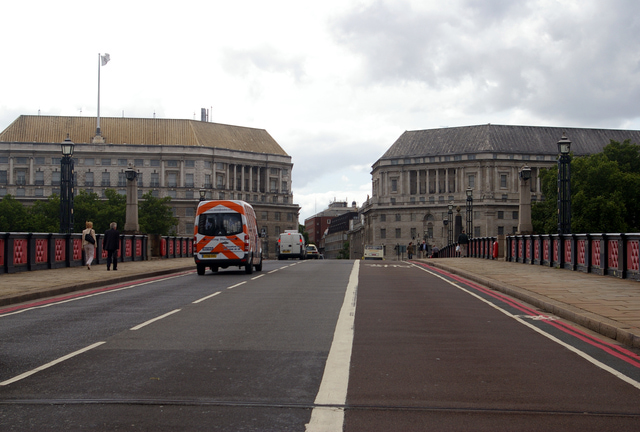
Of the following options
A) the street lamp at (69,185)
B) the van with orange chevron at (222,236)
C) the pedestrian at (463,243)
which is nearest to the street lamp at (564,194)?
the van with orange chevron at (222,236)

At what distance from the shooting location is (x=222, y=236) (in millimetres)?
26891

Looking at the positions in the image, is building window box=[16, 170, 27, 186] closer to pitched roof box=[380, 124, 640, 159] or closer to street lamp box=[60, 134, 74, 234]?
pitched roof box=[380, 124, 640, 159]

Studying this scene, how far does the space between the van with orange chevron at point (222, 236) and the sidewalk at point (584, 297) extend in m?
8.47

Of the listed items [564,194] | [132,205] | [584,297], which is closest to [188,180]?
[132,205]

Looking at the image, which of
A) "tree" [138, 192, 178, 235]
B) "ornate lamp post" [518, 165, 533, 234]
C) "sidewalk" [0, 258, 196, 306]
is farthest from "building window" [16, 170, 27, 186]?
"ornate lamp post" [518, 165, 533, 234]

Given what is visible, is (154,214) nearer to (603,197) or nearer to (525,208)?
(603,197)

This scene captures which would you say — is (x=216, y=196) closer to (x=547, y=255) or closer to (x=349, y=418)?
(x=547, y=255)

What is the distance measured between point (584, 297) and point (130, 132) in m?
132

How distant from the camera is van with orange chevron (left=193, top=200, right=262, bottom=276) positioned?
26.8 metres

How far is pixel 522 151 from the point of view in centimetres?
14188

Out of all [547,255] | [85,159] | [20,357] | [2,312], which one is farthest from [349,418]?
[85,159]

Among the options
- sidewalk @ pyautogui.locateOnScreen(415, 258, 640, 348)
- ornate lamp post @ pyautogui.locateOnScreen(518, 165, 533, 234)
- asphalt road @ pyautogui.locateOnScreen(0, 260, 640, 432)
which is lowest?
asphalt road @ pyautogui.locateOnScreen(0, 260, 640, 432)

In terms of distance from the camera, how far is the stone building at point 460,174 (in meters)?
142

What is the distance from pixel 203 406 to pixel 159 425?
0.64 metres
